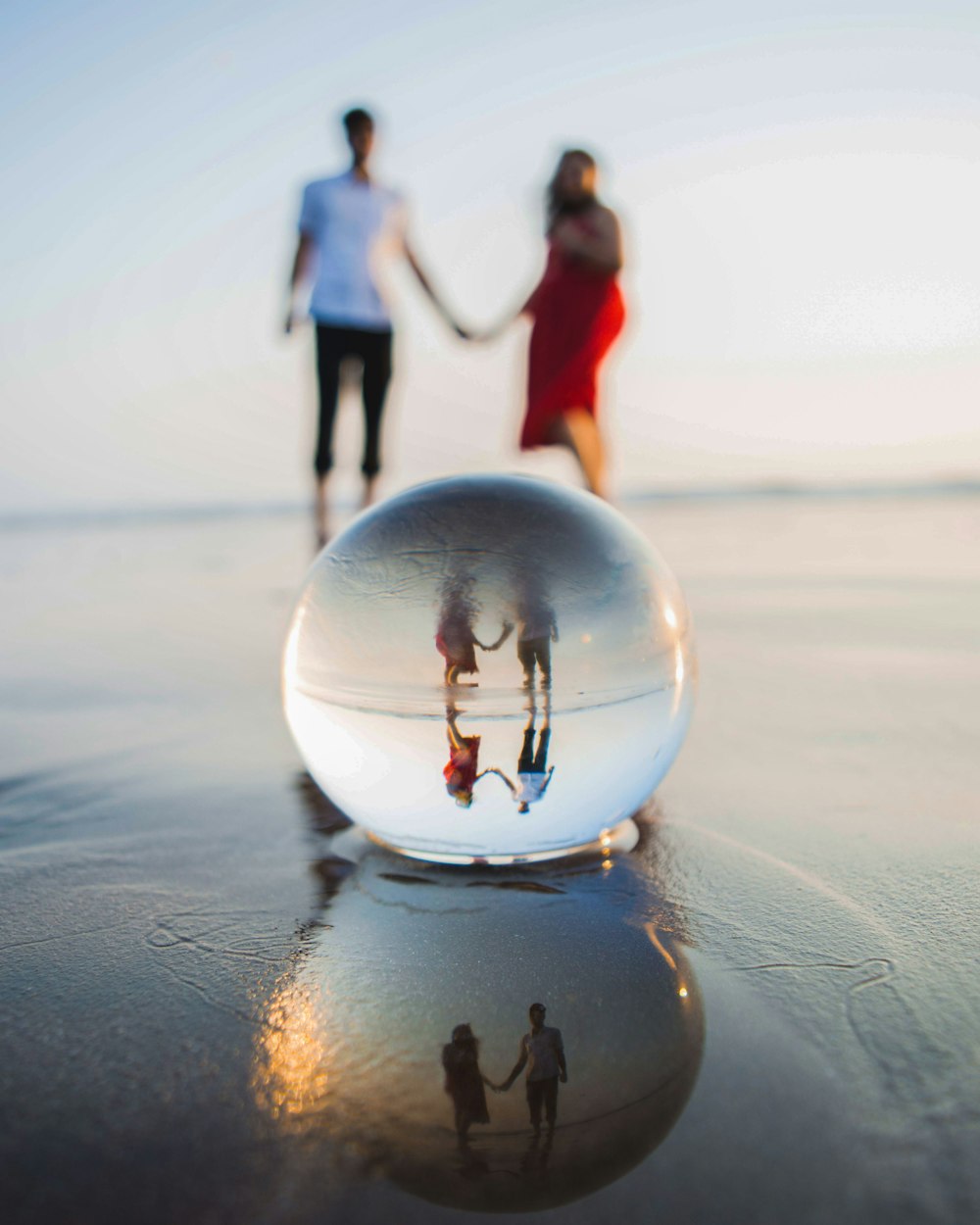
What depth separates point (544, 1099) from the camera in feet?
3.46

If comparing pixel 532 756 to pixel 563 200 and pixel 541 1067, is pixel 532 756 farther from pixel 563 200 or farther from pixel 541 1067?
pixel 563 200

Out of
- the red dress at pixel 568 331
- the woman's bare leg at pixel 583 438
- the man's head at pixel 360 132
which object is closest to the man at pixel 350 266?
the man's head at pixel 360 132

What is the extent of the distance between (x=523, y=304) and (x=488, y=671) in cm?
512

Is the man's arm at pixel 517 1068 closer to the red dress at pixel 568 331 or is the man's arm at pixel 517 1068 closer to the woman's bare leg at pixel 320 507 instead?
the red dress at pixel 568 331

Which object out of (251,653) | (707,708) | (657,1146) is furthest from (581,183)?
(657,1146)

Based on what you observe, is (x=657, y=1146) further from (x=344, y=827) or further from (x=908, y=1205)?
(x=344, y=827)

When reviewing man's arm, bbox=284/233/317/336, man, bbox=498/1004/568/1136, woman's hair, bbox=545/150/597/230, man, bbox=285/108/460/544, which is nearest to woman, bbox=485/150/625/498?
woman's hair, bbox=545/150/597/230

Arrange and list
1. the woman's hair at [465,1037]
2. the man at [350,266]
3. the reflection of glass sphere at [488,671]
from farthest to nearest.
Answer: the man at [350,266], the reflection of glass sphere at [488,671], the woman's hair at [465,1037]

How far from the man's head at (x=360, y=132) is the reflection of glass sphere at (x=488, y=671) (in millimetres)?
4845

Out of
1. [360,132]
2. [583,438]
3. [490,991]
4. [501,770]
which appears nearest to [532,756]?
[501,770]

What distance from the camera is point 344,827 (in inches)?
79.7

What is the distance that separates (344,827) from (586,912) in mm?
679

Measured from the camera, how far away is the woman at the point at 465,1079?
3.35ft

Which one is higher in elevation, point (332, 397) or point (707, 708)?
point (332, 397)
